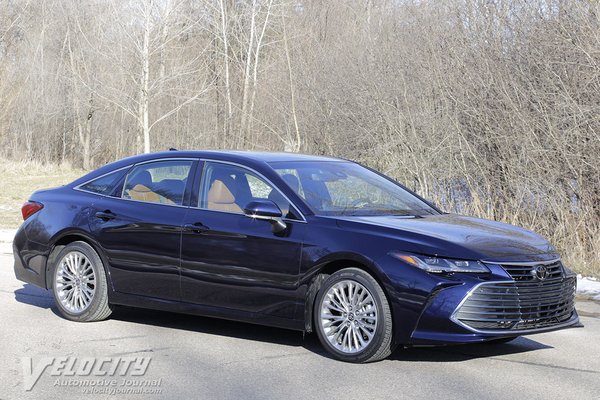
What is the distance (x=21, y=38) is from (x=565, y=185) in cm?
4762

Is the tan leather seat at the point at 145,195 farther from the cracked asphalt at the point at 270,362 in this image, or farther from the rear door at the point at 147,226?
the cracked asphalt at the point at 270,362

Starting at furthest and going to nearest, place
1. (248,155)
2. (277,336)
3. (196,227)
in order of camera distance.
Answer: (248,155), (277,336), (196,227)

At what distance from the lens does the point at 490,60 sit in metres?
16.2

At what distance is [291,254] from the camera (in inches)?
301

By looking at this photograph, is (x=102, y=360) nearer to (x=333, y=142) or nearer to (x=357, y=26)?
(x=333, y=142)

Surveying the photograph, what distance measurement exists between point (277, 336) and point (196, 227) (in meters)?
1.15

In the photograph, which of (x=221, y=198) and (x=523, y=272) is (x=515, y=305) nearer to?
(x=523, y=272)

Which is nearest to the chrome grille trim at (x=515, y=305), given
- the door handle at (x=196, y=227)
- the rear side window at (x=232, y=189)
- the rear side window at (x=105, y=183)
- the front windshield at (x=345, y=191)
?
the front windshield at (x=345, y=191)

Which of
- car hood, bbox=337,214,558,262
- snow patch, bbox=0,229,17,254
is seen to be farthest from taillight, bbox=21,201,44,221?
snow patch, bbox=0,229,17,254

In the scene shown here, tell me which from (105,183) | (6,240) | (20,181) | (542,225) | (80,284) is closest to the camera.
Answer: (80,284)

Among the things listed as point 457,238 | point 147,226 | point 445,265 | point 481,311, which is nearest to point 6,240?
point 147,226

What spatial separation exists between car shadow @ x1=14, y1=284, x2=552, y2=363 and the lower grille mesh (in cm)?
58

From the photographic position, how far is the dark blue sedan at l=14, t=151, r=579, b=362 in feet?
23.0

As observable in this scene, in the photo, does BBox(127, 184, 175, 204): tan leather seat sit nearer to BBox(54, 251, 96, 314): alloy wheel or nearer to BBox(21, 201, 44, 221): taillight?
BBox(54, 251, 96, 314): alloy wheel
